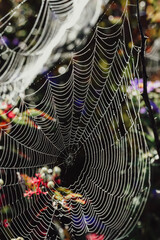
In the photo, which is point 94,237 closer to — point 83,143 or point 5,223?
point 5,223

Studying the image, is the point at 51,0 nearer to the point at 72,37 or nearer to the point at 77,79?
the point at 72,37

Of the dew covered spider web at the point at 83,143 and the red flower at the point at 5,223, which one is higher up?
the dew covered spider web at the point at 83,143

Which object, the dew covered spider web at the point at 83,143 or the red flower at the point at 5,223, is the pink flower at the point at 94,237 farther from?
the red flower at the point at 5,223

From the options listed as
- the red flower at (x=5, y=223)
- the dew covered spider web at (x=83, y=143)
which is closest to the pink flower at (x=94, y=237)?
the dew covered spider web at (x=83, y=143)

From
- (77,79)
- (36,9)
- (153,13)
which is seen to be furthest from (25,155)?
(153,13)

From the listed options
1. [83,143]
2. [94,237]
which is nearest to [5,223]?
[94,237]

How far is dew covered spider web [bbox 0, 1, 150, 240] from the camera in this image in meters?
1.41

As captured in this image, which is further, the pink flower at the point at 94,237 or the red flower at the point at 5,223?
the red flower at the point at 5,223

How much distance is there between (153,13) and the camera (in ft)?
5.39

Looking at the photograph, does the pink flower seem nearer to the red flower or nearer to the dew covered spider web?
the dew covered spider web

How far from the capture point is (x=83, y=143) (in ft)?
6.03

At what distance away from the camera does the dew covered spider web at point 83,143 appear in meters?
1.41

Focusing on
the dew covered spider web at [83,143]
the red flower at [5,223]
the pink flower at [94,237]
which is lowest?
the red flower at [5,223]

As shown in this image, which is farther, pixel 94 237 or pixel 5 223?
pixel 5 223
